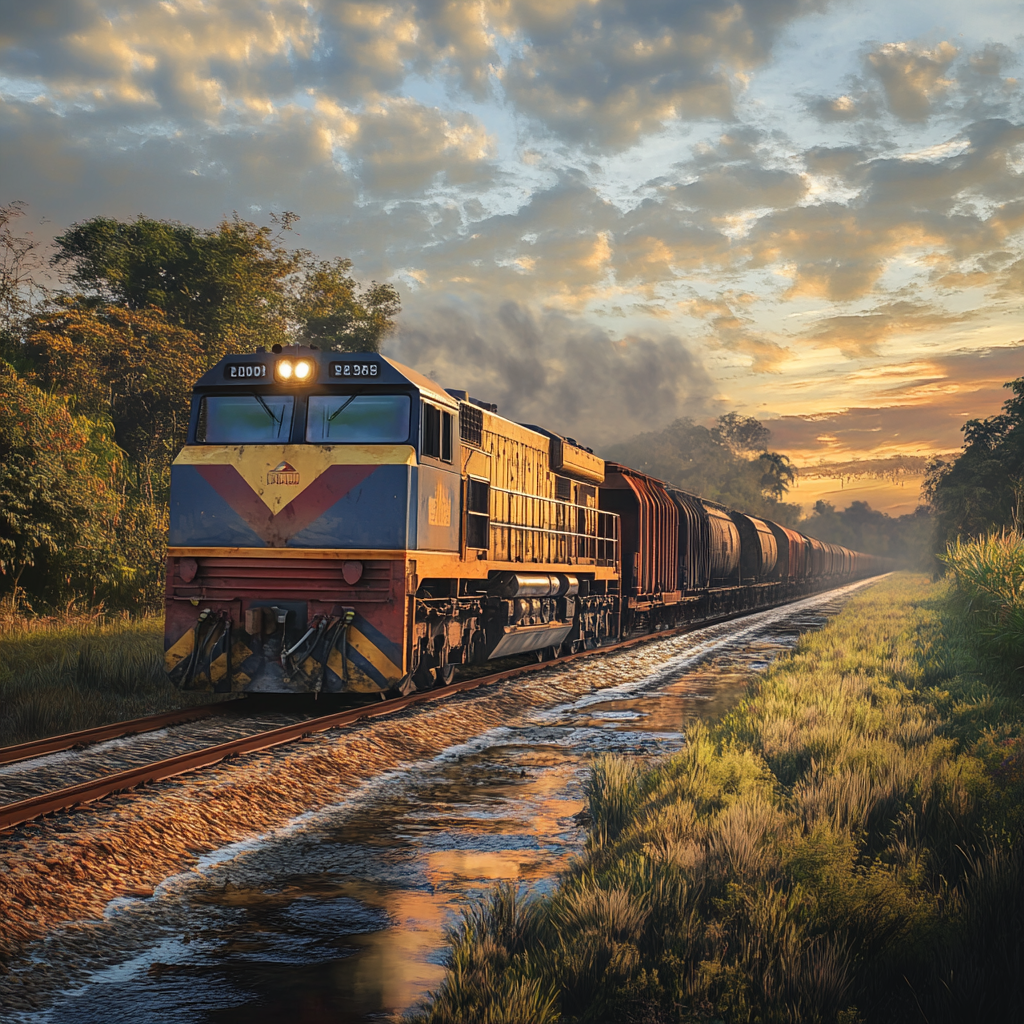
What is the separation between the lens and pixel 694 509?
106 ft

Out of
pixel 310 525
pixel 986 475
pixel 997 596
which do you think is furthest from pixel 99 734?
pixel 986 475

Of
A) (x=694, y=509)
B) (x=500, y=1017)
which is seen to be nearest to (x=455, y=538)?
(x=500, y=1017)

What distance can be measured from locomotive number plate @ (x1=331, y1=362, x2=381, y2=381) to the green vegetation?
33.3ft

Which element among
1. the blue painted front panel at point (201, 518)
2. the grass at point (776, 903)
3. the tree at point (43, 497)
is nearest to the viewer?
the grass at point (776, 903)

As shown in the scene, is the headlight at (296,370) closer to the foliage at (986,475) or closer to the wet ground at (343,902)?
the wet ground at (343,902)

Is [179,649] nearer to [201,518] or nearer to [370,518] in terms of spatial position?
[201,518]

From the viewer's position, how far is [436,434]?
491 inches

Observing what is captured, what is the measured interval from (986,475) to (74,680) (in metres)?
48.5

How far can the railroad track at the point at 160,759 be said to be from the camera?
7.21m

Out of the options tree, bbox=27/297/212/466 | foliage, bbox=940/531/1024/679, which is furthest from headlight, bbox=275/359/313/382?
tree, bbox=27/297/212/466

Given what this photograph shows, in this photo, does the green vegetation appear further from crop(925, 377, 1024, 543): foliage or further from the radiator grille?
crop(925, 377, 1024, 543): foliage

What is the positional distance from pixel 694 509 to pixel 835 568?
61.2 meters

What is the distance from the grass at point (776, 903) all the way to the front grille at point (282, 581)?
385 cm

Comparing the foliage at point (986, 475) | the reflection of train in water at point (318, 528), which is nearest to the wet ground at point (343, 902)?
the reflection of train in water at point (318, 528)
